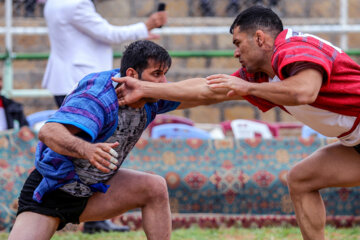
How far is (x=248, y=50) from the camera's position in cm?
337

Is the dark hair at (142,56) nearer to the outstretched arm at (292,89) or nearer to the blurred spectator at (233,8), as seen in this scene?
the outstretched arm at (292,89)

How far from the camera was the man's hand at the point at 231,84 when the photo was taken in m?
3.18

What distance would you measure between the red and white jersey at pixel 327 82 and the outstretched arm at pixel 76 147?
0.95 meters

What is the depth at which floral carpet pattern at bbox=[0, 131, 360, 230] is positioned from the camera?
5.18 meters

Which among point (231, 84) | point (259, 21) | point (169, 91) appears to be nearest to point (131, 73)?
point (169, 91)

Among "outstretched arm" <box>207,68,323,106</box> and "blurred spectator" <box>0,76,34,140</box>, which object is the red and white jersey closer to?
"outstretched arm" <box>207,68,323,106</box>

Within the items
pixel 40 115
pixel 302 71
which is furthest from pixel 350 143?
pixel 40 115

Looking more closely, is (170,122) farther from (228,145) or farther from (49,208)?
(49,208)

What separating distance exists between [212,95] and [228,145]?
6.63 ft

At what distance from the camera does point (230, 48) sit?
789cm

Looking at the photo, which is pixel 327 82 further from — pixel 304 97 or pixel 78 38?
pixel 78 38

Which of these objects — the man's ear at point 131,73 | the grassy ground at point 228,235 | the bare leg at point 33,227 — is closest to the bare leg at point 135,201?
the bare leg at point 33,227

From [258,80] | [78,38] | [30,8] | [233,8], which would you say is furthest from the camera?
[233,8]

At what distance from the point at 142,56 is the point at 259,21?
0.67 meters
